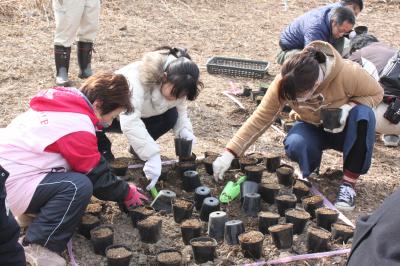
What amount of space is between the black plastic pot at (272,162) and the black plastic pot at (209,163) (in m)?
0.36

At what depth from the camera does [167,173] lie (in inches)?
134

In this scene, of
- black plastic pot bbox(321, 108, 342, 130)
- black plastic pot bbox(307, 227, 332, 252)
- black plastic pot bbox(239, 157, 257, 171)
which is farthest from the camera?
black plastic pot bbox(239, 157, 257, 171)

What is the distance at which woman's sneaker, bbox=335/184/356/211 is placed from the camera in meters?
3.15

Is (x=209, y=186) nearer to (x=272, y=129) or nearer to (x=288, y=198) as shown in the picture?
(x=288, y=198)

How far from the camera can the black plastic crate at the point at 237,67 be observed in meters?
5.48

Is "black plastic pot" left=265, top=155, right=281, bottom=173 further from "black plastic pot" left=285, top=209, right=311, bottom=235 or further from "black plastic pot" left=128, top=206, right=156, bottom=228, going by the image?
"black plastic pot" left=128, top=206, right=156, bottom=228

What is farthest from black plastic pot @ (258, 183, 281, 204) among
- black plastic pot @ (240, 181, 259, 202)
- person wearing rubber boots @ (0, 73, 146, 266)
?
person wearing rubber boots @ (0, 73, 146, 266)

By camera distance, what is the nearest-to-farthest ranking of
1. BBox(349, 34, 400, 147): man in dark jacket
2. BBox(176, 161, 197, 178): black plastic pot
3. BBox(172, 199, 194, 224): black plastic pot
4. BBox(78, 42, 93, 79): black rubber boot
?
BBox(172, 199, 194, 224): black plastic pot < BBox(176, 161, 197, 178): black plastic pot < BBox(349, 34, 400, 147): man in dark jacket < BBox(78, 42, 93, 79): black rubber boot

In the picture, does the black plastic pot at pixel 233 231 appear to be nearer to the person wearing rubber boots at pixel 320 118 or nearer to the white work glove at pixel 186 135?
the person wearing rubber boots at pixel 320 118

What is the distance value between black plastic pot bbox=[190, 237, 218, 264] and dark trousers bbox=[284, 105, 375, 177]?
38.3 inches

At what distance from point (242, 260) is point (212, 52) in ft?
13.3

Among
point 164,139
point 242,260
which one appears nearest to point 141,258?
point 242,260

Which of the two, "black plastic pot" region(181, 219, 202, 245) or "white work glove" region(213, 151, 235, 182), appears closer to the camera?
"black plastic pot" region(181, 219, 202, 245)

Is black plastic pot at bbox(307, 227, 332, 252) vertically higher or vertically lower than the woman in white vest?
lower
